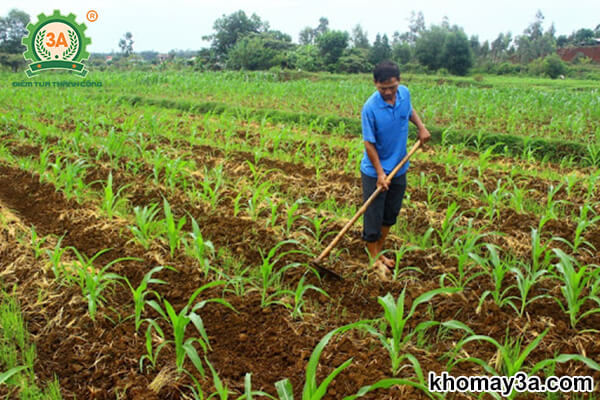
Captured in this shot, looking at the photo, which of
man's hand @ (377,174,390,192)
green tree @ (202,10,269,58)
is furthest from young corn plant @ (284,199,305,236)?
green tree @ (202,10,269,58)

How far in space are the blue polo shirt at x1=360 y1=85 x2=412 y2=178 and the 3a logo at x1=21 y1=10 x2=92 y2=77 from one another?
12.6 m

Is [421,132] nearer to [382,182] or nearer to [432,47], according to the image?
[382,182]

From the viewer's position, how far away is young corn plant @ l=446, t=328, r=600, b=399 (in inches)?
78.1

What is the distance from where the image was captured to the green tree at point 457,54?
1187 inches

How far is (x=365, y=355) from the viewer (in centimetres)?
241

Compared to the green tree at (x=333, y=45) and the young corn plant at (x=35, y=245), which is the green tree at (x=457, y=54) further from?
the young corn plant at (x=35, y=245)

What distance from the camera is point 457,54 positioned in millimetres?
30750

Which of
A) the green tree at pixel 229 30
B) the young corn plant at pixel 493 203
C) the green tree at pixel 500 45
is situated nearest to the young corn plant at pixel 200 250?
the young corn plant at pixel 493 203

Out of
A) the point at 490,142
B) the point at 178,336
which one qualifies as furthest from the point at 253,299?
the point at 490,142

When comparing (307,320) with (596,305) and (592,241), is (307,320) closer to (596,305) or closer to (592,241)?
(596,305)

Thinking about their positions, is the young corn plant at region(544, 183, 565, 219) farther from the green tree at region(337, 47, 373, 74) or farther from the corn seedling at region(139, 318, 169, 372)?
the green tree at region(337, 47, 373, 74)

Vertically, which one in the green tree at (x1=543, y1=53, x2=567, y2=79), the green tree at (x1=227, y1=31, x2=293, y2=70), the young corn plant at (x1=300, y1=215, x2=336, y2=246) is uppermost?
the green tree at (x1=227, y1=31, x2=293, y2=70)

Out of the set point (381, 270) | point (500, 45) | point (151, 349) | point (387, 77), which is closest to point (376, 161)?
point (387, 77)

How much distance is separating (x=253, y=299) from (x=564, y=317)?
1957 mm
